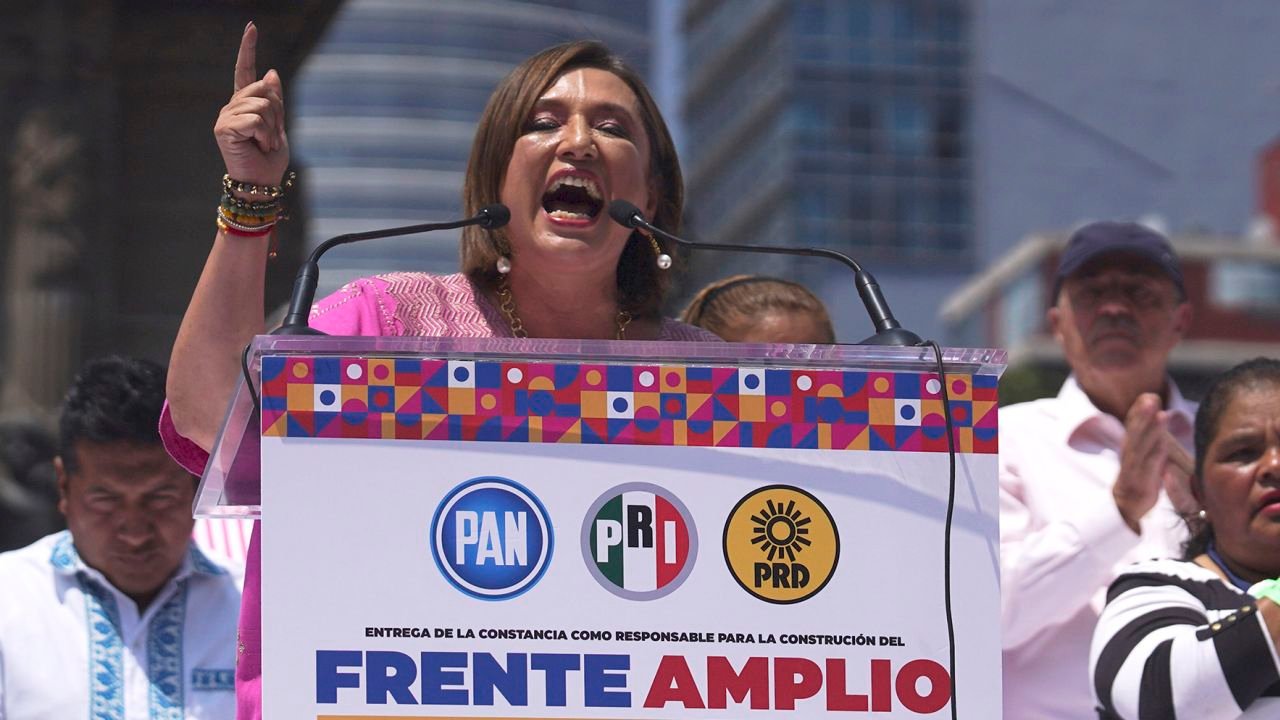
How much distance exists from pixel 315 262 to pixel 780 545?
2.19ft

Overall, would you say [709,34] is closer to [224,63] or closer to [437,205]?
[437,205]

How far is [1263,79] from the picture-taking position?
181 feet

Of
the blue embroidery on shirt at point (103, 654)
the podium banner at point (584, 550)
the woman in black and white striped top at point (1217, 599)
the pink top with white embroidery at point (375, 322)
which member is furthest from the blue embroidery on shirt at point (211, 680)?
the podium banner at point (584, 550)

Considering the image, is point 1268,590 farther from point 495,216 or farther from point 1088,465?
point 495,216

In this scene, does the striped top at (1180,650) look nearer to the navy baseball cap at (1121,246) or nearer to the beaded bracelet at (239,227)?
the navy baseball cap at (1121,246)

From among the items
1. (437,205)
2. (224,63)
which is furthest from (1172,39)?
(224,63)

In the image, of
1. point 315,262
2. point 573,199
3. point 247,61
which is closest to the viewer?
point 315,262

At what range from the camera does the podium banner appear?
1.93 meters

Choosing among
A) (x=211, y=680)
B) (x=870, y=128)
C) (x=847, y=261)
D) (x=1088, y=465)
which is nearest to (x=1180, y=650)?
(x=847, y=261)

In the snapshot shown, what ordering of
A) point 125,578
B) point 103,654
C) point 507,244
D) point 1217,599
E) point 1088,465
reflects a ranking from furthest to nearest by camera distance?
point 1088,465
point 125,578
point 103,654
point 1217,599
point 507,244

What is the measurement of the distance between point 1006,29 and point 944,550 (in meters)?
55.6

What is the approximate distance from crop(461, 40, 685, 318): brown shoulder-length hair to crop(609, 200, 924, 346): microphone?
0.31ft

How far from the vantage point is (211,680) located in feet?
11.6

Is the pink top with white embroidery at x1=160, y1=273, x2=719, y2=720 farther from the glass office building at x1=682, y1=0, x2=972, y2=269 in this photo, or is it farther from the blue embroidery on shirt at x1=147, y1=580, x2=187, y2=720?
the glass office building at x1=682, y1=0, x2=972, y2=269
